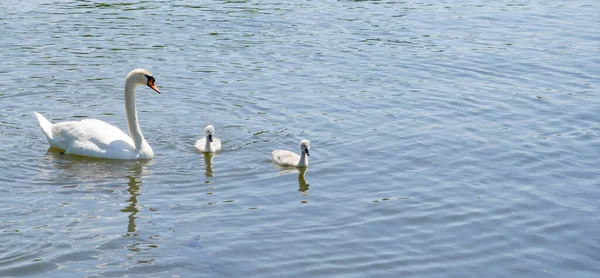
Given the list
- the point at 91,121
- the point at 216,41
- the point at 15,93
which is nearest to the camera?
the point at 91,121

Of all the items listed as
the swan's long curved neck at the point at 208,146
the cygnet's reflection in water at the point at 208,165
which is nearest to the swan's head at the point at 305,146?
the cygnet's reflection in water at the point at 208,165

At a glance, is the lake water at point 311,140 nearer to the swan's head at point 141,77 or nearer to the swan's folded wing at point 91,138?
the swan's folded wing at point 91,138

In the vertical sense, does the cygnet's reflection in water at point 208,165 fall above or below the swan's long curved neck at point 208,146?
below

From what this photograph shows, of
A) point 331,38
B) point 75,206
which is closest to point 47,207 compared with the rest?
point 75,206

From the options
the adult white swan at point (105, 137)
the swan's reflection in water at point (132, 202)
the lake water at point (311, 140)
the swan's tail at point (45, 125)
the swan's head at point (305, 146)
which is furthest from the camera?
the swan's tail at point (45, 125)

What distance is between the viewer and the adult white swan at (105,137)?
45.9ft

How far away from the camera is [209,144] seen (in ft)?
46.8

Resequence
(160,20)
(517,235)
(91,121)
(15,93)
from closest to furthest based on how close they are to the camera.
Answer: (517,235)
(91,121)
(15,93)
(160,20)

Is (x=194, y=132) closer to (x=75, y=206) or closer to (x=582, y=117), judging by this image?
(x=75, y=206)

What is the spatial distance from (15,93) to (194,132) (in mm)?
3649

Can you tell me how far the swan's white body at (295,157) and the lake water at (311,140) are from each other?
0.55 feet

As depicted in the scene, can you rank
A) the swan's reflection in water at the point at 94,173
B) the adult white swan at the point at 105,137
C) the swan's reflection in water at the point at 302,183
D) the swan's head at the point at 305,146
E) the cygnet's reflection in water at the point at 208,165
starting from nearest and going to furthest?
the swan's reflection in water at the point at 94,173, the swan's reflection in water at the point at 302,183, the cygnet's reflection in water at the point at 208,165, the swan's head at the point at 305,146, the adult white swan at the point at 105,137

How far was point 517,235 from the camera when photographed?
11.2 m

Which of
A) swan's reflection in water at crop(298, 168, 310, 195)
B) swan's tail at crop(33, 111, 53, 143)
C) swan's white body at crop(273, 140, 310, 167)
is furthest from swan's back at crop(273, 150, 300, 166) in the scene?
swan's tail at crop(33, 111, 53, 143)
